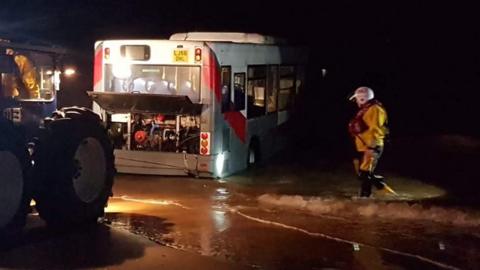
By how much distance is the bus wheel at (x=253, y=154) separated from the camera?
58.3ft

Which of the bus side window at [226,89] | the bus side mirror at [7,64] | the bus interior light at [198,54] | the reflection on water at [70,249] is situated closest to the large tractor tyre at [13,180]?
the reflection on water at [70,249]

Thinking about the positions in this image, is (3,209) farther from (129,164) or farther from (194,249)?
(129,164)

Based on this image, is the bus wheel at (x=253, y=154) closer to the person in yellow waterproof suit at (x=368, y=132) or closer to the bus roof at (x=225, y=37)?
the bus roof at (x=225, y=37)

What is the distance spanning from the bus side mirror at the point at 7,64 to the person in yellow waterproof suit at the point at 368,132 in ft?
19.4

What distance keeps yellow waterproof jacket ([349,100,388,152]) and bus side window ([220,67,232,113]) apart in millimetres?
3312

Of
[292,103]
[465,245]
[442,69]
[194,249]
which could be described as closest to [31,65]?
[194,249]

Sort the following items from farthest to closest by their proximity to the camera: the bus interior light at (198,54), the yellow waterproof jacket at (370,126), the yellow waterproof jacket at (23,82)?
1. the bus interior light at (198,54)
2. the yellow waterproof jacket at (370,126)
3. the yellow waterproof jacket at (23,82)

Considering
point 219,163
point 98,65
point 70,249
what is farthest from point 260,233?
point 98,65

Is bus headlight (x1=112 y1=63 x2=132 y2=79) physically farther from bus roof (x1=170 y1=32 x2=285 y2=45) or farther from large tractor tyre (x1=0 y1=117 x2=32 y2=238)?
large tractor tyre (x1=0 y1=117 x2=32 y2=238)

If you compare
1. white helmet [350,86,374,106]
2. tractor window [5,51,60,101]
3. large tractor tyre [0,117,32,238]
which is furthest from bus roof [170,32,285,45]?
large tractor tyre [0,117,32,238]

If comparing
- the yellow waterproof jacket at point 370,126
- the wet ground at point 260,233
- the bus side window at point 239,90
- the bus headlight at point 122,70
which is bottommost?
the wet ground at point 260,233

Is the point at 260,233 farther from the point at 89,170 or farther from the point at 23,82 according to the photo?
the point at 23,82

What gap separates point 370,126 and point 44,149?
5713mm

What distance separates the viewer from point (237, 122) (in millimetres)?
16750
